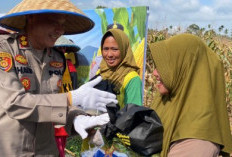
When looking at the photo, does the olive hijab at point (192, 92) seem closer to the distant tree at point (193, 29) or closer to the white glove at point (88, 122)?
the white glove at point (88, 122)

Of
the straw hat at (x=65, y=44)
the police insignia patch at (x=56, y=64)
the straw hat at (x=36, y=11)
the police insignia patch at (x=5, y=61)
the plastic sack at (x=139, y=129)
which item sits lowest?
the plastic sack at (x=139, y=129)

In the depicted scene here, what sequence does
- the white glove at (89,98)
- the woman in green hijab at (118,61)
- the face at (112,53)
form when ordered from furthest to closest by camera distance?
the face at (112,53)
the woman in green hijab at (118,61)
the white glove at (89,98)

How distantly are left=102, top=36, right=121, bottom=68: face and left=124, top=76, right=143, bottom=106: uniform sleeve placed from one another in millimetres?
453

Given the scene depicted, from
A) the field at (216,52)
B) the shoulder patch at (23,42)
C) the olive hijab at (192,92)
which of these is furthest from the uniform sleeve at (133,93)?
the field at (216,52)

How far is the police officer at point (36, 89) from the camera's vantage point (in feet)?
5.38

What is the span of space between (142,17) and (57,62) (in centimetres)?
290

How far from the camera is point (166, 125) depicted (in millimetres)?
1787

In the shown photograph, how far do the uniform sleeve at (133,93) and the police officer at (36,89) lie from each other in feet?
3.17

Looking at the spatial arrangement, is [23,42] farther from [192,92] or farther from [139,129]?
[192,92]

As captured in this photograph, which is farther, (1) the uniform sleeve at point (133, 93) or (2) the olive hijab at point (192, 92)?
(1) the uniform sleeve at point (133, 93)

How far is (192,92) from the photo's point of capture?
5.65 feet

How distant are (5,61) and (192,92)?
1093 millimetres

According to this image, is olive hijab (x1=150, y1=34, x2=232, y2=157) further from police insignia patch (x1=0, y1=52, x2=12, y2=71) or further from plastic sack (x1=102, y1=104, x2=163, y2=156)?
police insignia patch (x1=0, y1=52, x2=12, y2=71)

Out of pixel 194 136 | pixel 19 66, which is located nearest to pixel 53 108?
pixel 19 66
